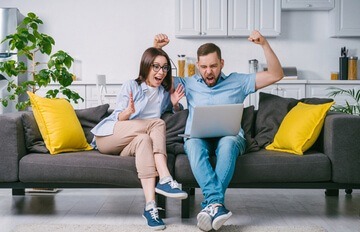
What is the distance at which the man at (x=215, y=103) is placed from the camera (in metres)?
2.74

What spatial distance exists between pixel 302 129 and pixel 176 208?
3.18ft

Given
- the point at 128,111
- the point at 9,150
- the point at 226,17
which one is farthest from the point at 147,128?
the point at 226,17

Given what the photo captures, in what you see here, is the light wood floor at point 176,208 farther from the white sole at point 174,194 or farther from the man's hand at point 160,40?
the man's hand at point 160,40

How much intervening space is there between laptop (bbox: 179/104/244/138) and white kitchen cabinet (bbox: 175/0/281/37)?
329cm

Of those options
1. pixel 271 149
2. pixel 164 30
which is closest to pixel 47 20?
pixel 164 30

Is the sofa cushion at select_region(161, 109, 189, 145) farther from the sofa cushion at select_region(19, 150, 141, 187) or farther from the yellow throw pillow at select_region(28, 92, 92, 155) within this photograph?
the yellow throw pillow at select_region(28, 92, 92, 155)

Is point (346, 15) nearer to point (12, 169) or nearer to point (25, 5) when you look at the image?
point (25, 5)

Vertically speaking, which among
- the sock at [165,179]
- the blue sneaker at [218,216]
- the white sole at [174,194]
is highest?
the sock at [165,179]

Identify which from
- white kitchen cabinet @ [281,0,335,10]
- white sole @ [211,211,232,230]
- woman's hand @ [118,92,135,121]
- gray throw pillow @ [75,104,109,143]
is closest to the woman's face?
woman's hand @ [118,92,135,121]

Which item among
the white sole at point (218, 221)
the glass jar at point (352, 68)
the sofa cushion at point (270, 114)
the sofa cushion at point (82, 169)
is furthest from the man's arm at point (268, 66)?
the glass jar at point (352, 68)

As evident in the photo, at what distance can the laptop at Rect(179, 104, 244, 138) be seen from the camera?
2.94 meters

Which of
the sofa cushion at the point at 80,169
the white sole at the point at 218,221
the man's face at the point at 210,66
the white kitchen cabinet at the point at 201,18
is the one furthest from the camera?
the white kitchen cabinet at the point at 201,18

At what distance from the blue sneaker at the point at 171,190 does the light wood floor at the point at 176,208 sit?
272 mm

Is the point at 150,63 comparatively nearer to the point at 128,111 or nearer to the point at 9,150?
the point at 128,111
